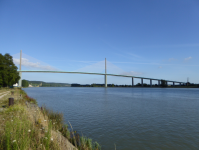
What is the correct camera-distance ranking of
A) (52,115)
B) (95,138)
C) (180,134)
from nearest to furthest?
(95,138)
(180,134)
(52,115)

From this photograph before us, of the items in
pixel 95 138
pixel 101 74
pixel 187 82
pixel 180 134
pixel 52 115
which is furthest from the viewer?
pixel 187 82

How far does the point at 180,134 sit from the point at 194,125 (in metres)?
2.55

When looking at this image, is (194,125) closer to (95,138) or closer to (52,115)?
→ (95,138)

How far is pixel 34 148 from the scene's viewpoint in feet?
13.0

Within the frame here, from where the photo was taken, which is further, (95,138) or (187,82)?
(187,82)

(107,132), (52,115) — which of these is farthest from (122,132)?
(52,115)

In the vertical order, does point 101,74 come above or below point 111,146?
above

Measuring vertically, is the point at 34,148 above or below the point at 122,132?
above

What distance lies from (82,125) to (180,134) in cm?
557

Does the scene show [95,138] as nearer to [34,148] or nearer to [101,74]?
[34,148]

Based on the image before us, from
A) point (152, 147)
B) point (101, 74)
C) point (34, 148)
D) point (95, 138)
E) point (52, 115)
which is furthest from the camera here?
point (101, 74)

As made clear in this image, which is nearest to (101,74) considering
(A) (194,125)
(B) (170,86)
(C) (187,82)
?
(B) (170,86)

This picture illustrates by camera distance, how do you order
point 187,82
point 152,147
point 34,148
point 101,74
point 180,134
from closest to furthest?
1. point 34,148
2. point 152,147
3. point 180,134
4. point 101,74
5. point 187,82

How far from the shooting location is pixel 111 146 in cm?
614
